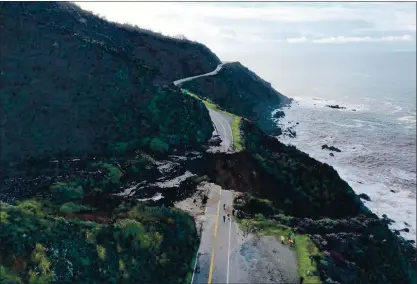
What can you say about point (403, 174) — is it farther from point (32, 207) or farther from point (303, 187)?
point (32, 207)

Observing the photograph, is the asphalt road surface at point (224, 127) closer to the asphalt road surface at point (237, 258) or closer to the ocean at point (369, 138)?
the asphalt road surface at point (237, 258)

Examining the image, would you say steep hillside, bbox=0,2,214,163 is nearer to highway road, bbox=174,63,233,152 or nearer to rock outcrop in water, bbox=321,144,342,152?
highway road, bbox=174,63,233,152

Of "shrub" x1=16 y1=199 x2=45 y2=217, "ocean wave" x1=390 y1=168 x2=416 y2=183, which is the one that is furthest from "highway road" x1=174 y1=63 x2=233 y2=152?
"ocean wave" x1=390 y1=168 x2=416 y2=183

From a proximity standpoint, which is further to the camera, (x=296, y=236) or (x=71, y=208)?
(x=71, y=208)

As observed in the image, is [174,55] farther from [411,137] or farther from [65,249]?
[65,249]

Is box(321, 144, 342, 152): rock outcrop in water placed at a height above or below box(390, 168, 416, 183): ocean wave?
above

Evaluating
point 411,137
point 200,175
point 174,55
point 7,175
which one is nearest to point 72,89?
point 7,175

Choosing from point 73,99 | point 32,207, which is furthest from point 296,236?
point 73,99
